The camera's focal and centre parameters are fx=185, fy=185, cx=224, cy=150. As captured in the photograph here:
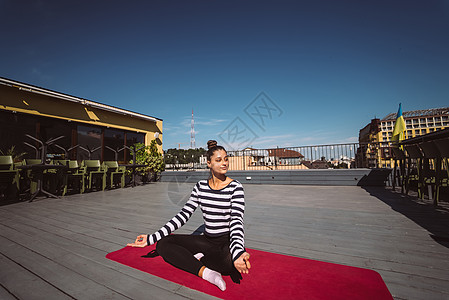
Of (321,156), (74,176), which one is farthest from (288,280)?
(321,156)

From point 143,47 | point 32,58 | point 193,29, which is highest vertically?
point 193,29

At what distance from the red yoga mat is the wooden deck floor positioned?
82 mm

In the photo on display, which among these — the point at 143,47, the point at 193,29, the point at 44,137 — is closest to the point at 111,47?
the point at 143,47

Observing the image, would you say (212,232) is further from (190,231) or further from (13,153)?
(13,153)

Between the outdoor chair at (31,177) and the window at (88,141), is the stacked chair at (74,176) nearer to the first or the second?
the outdoor chair at (31,177)

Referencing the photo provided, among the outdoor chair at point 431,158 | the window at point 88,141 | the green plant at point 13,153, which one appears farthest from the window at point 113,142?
the outdoor chair at point 431,158

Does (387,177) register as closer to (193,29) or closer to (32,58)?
(193,29)

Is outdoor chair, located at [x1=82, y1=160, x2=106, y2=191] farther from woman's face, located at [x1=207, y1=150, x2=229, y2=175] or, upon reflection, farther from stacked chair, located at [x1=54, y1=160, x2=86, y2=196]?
woman's face, located at [x1=207, y1=150, x2=229, y2=175]

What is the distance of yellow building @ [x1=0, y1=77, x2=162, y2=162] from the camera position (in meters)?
6.03

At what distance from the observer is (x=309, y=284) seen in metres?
1.23

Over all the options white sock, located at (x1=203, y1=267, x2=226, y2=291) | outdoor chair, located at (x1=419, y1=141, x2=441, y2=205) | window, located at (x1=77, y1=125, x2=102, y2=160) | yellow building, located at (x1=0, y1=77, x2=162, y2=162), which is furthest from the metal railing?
white sock, located at (x1=203, y1=267, x2=226, y2=291)

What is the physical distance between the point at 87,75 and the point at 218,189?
12231 millimetres

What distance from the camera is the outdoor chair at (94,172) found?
6.13 meters

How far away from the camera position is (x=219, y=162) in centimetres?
147
